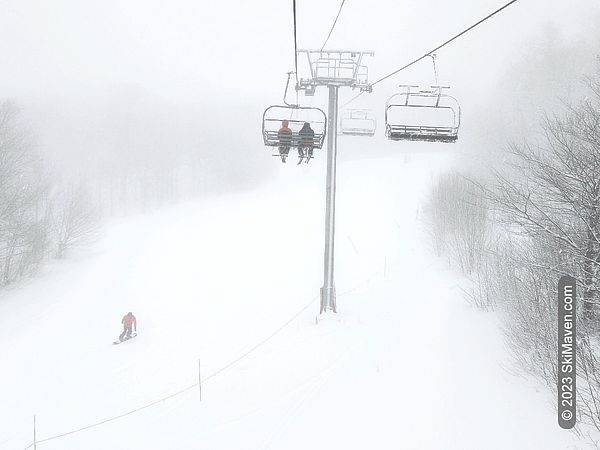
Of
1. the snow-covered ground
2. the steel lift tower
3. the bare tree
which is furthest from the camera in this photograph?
the bare tree

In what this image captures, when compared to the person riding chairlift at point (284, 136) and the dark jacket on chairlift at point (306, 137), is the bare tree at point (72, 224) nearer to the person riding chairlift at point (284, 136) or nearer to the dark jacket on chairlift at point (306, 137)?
the person riding chairlift at point (284, 136)

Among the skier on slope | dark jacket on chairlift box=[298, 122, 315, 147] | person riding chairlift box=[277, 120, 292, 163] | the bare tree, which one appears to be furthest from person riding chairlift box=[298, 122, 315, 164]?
the bare tree

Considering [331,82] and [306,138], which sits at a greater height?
[331,82]

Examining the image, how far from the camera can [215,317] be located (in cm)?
1850

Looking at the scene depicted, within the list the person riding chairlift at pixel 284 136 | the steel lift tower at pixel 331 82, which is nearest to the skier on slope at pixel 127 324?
the steel lift tower at pixel 331 82

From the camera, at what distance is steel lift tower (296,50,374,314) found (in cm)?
1375

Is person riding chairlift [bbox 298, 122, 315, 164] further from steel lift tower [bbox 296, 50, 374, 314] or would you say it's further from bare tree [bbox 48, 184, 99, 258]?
bare tree [bbox 48, 184, 99, 258]

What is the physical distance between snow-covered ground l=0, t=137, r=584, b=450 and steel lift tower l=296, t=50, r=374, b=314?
1.54 meters

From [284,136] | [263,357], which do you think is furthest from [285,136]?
[263,357]

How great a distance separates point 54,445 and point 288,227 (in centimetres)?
2803

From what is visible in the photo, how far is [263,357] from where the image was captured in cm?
1269

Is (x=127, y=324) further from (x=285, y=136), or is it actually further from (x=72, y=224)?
(x=72, y=224)

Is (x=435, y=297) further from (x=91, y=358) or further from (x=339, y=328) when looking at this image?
(x=91, y=358)

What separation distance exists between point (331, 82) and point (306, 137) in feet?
21.2
